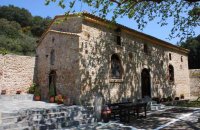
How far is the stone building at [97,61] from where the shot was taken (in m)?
14.6

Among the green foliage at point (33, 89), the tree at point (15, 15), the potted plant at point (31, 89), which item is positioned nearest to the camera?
the green foliage at point (33, 89)

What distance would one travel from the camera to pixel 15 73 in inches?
711

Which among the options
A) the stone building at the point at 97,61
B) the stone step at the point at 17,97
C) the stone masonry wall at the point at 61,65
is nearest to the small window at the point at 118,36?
the stone building at the point at 97,61

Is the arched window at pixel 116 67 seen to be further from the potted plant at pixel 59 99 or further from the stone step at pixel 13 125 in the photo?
the stone step at pixel 13 125

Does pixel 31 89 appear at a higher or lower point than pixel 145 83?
lower

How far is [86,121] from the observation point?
12047 mm

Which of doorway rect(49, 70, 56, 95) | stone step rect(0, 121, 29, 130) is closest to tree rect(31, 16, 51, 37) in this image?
doorway rect(49, 70, 56, 95)

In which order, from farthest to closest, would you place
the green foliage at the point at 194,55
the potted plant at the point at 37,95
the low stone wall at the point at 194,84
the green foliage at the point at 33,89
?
the green foliage at the point at 194,55
the low stone wall at the point at 194,84
the green foliage at the point at 33,89
the potted plant at the point at 37,95

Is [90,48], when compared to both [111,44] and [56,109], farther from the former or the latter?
[56,109]

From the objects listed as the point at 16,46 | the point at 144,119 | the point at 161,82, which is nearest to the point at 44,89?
the point at 144,119

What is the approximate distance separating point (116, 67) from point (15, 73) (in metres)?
7.95

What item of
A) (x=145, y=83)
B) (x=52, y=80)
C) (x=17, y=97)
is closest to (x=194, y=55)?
(x=145, y=83)

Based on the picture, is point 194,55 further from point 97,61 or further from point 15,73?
point 15,73

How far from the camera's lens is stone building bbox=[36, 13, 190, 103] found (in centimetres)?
1455
